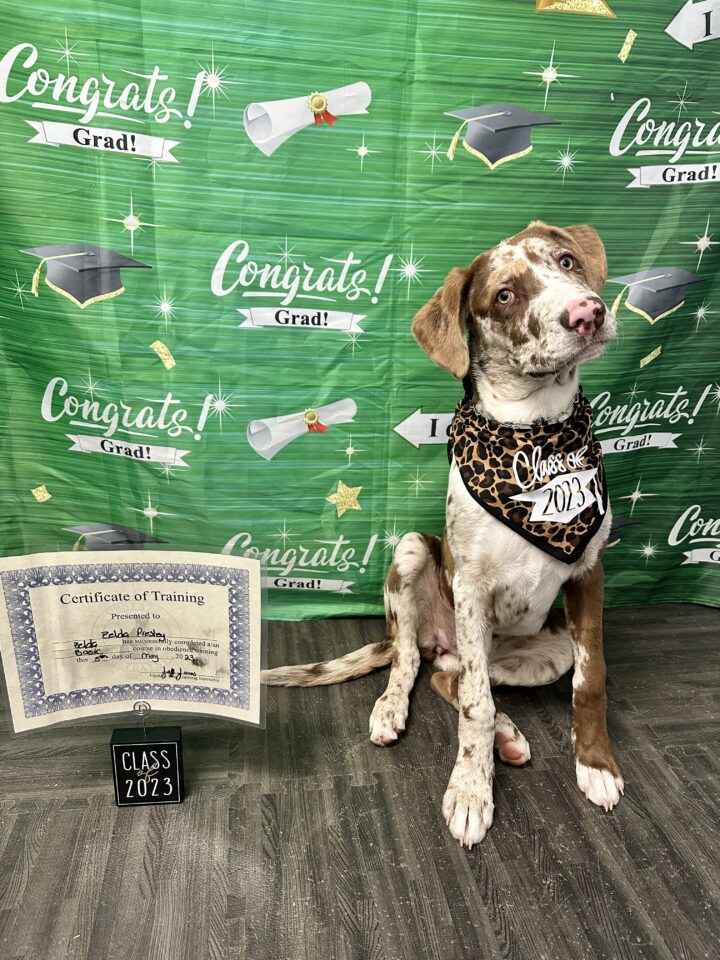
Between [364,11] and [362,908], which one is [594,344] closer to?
[364,11]

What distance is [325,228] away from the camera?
7.39ft

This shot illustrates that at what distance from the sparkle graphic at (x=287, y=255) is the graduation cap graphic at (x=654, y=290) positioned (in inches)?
41.2

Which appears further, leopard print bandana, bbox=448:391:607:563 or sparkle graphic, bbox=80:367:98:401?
sparkle graphic, bbox=80:367:98:401

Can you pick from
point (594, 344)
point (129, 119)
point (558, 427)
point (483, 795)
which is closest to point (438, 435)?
point (558, 427)

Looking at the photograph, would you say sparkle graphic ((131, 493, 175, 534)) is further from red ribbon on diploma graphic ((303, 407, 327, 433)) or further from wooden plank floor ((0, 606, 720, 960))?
wooden plank floor ((0, 606, 720, 960))

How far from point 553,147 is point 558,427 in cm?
99

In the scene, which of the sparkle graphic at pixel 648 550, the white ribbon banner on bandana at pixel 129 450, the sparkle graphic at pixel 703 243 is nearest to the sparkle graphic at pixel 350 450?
the white ribbon banner on bandana at pixel 129 450

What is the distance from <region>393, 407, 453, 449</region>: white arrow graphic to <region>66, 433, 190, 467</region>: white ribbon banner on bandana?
29.5 inches

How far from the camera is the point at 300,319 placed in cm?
234

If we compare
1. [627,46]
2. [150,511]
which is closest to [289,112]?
[627,46]

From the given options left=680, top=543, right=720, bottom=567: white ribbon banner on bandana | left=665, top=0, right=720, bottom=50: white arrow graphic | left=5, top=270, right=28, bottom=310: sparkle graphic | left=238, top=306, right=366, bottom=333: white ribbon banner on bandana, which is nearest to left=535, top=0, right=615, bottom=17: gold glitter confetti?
left=665, top=0, right=720, bottom=50: white arrow graphic

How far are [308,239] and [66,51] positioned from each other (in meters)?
0.82

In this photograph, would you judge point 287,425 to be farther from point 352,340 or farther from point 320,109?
point 320,109

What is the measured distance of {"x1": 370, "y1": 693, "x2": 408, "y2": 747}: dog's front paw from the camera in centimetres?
205
